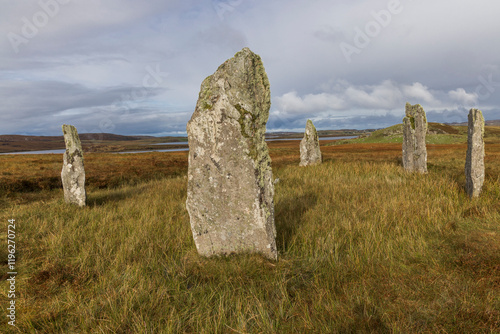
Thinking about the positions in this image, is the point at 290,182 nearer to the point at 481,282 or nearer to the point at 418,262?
the point at 418,262

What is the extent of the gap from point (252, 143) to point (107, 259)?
3.15 meters

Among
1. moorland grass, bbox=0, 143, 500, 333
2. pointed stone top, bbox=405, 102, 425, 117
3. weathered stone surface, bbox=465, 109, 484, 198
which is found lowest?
moorland grass, bbox=0, 143, 500, 333

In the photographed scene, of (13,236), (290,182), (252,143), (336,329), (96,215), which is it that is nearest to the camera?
(336,329)

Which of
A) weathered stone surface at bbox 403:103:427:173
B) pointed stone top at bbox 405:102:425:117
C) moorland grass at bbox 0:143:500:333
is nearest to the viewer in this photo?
moorland grass at bbox 0:143:500:333

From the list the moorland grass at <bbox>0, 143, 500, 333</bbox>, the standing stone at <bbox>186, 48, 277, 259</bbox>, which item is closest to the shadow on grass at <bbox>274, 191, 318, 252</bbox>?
the moorland grass at <bbox>0, 143, 500, 333</bbox>

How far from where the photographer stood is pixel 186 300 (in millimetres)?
3492

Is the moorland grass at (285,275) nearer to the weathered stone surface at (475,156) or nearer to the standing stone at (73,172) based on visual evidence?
the weathered stone surface at (475,156)

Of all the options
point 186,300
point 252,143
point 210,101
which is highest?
point 210,101

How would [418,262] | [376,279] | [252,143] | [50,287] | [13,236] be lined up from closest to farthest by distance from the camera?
[376,279] → [50,287] → [418,262] → [252,143] → [13,236]

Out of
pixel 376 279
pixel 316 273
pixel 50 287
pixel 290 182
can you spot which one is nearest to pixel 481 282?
pixel 376 279

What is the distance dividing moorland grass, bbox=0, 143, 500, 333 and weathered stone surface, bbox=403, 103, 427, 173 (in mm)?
7239

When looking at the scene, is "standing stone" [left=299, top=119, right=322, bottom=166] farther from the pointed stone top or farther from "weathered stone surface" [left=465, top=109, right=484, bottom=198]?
"weathered stone surface" [left=465, top=109, right=484, bottom=198]

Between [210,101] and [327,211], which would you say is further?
[327,211]

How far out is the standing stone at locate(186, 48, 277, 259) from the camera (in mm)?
4547
